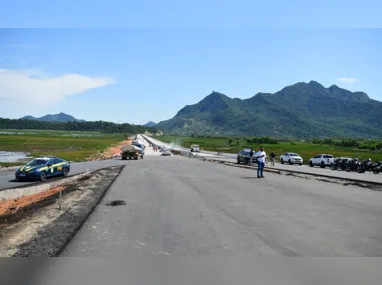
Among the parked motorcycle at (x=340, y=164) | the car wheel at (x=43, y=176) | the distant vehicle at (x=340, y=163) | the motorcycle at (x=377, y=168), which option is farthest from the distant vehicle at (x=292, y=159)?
the car wheel at (x=43, y=176)

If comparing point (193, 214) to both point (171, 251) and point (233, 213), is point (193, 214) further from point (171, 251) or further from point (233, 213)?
point (171, 251)

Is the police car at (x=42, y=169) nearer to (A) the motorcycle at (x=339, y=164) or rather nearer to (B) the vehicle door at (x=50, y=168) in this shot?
(B) the vehicle door at (x=50, y=168)

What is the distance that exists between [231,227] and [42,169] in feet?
63.5

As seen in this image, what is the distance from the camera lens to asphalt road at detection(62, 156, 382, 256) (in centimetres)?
785

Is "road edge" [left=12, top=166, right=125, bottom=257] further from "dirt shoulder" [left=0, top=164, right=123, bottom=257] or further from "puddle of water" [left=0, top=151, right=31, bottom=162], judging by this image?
"puddle of water" [left=0, top=151, right=31, bottom=162]

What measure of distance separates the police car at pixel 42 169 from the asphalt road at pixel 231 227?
36.1ft

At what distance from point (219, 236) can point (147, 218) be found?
9.83 ft

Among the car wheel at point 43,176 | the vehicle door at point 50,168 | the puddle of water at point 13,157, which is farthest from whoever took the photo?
the puddle of water at point 13,157

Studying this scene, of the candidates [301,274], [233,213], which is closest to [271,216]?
[233,213]

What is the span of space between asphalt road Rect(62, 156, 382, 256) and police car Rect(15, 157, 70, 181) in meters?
11.0

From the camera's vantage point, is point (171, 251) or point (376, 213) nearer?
point (171, 251)

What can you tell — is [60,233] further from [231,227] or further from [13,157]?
[13,157]

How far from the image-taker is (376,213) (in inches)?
490

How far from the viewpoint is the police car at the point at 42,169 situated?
25266 millimetres
